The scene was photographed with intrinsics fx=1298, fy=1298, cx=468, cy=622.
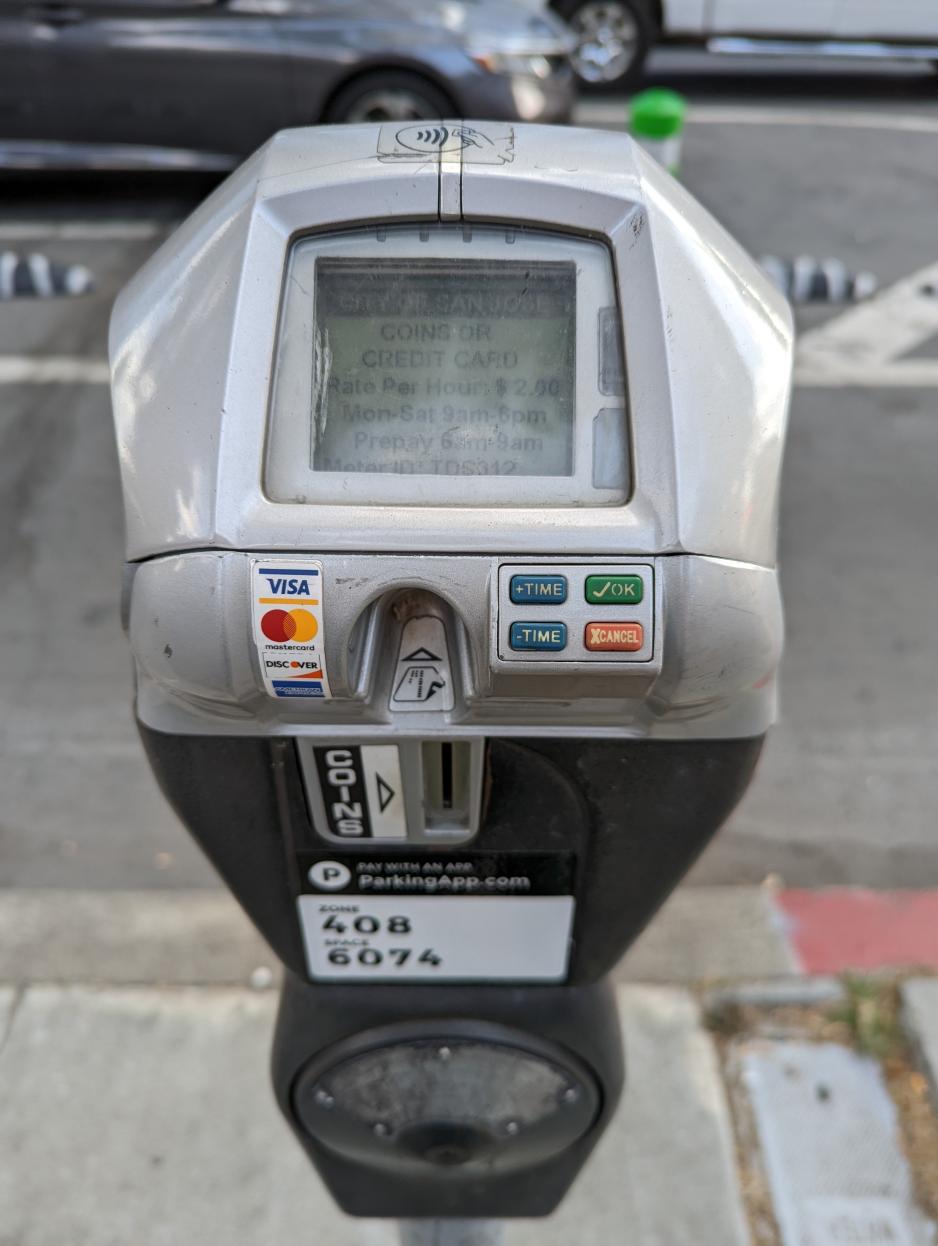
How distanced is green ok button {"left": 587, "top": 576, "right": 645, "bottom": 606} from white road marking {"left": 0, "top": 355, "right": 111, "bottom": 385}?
434 cm

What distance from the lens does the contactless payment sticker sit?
39.9 inches

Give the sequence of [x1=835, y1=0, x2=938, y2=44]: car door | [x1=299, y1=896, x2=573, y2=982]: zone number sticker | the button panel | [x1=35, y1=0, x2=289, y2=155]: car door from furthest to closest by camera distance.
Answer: [x1=835, y1=0, x2=938, y2=44]: car door
[x1=35, y1=0, x2=289, y2=155]: car door
[x1=299, y1=896, x2=573, y2=982]: zone number sticker
the button panel

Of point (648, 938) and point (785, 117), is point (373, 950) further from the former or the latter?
point (785, 117)

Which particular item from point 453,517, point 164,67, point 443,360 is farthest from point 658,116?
point 453,517

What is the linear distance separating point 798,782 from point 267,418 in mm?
2513

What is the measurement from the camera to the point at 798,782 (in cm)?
330

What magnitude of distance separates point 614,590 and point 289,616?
0.25 m

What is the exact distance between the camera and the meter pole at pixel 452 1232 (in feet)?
5.81

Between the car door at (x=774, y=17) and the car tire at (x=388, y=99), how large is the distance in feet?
8.90

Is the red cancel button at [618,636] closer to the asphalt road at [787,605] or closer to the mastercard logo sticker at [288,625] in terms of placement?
the mastercard logo sticker at [288,625]

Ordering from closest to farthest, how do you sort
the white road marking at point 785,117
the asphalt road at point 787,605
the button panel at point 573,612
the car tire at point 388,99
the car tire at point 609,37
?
the button panel at point 573,612
the asphalt road at point 787,605
the car tire at point 388,99
the white road marking at point 785,117
the car tire at point 609,37

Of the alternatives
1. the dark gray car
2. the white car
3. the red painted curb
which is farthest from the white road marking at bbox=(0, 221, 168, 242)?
the red painted curb

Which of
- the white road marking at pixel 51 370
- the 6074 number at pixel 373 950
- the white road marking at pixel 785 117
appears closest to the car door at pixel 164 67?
the white road marking at pixel 51 370

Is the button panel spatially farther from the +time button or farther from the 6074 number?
the 6074 number
